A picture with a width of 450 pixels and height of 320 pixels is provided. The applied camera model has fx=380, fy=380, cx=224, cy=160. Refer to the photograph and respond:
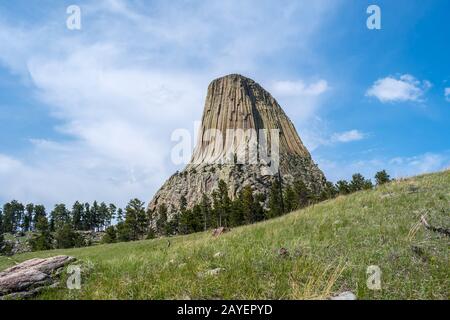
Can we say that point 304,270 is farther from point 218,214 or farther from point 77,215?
point 77,215

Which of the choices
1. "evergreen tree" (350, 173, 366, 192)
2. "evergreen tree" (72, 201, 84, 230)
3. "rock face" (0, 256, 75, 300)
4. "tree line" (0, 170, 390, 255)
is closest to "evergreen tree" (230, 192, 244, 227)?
"tree line" (0, 170, 390, 255)

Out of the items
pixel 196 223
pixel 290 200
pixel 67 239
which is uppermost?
pixel 290 200

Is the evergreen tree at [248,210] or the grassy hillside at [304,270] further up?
the evergreen tree at [248,210]

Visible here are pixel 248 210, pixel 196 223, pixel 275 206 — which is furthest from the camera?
pixel 196 223

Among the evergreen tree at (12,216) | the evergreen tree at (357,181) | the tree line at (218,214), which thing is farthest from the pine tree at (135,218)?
the evergreen tree at (12,216)

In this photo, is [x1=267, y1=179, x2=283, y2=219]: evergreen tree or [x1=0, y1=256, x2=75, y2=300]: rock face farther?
[x1=267, y1=179, x2=283, y2=219]: evergreen tree

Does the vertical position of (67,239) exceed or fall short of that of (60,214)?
it falls short

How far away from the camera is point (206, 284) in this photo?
259 inches

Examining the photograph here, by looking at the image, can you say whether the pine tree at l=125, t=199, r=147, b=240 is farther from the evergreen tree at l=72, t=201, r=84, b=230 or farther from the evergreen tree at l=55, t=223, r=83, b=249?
the evergreen tree at l=72, t=201, r=84, b=230

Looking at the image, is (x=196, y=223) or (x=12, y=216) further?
(x=12, y=216)

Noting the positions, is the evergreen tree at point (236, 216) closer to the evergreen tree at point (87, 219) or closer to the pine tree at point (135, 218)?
the pine tree at point (135, 218)

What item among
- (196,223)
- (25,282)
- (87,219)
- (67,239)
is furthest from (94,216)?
(25,282)

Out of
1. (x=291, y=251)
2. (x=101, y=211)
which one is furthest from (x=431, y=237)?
(x=101, y=211)
